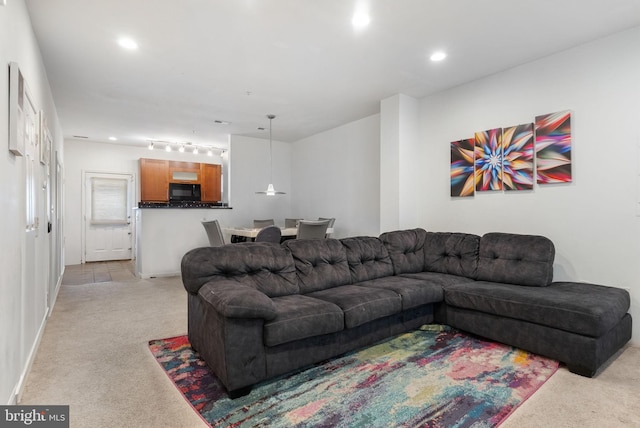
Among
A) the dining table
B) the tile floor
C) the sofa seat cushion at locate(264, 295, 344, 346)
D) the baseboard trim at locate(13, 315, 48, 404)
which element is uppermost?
the dining table

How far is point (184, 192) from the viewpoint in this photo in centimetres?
795

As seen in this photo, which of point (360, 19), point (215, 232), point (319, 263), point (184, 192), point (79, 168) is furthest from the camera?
point (184, 192)

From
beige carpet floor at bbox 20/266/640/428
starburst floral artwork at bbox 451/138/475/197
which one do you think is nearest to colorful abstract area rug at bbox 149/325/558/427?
beige carpet floor at bbox 20/266/640/428

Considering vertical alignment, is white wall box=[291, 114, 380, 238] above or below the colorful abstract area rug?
above

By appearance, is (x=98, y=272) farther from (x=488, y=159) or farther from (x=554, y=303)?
(x=554, y=303)

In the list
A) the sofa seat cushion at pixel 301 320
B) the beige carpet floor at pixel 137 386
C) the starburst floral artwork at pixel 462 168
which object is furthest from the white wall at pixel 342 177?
the beige carpet floor at pixel 137 386

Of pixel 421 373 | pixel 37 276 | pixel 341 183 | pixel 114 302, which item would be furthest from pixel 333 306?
pixel 341 183

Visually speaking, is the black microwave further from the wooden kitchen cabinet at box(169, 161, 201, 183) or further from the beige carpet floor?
the beige carpet floor

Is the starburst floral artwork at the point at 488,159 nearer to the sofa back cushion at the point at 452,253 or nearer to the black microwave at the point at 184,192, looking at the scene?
the sofa back cushion at the point at 452,253

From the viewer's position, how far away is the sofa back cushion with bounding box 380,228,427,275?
366cm

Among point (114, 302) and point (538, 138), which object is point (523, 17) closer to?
point (538, 138)

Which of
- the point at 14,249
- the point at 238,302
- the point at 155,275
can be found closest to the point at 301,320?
the point at 238,302

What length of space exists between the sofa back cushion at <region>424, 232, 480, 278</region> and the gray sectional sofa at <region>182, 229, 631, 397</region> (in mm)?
15

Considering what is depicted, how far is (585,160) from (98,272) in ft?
24.5
